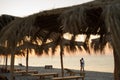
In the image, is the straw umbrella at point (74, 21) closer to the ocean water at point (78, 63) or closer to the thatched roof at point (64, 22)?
the thatched roof at point (64, 22)

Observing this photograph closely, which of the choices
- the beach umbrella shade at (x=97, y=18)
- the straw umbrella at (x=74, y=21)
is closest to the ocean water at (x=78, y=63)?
the straw umbrella at (x=74, y=21)

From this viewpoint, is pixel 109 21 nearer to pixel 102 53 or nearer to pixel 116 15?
pixel 116 15

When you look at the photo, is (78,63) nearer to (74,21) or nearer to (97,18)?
(97,18)

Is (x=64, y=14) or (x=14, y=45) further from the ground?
(x=64, y=14)

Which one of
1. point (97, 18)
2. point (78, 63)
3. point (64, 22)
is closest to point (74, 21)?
point (64, 22)

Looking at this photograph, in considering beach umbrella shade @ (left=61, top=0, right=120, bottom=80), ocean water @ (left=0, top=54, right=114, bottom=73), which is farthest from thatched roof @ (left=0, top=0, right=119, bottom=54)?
ocean water @ (left=0, top=54, right=114, bottom=73)

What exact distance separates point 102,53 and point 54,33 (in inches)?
60.9

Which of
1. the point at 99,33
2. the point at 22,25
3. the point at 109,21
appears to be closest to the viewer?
the point at 109,21

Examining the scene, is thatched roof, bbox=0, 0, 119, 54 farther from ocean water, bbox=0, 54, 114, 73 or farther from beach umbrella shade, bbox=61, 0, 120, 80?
ocean water, bbox=0, 54, 114, 73

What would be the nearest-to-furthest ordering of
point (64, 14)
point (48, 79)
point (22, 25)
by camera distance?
point (64, 14), point (22, 25), point (48, 79)

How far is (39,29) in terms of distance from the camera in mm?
7742

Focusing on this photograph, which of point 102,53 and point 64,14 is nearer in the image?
point 64,14

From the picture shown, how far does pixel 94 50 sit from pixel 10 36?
2.15 metres

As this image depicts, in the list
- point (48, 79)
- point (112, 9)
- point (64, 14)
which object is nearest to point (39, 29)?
point (64, 14)
